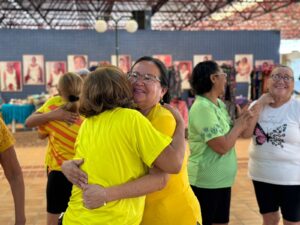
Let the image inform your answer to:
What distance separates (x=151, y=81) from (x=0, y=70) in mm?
11658

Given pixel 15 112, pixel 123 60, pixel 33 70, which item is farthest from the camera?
pixel 123 60

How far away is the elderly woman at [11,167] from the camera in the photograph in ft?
5.74

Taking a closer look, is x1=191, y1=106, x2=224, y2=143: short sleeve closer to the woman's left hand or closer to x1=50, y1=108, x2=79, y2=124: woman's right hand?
x1=50, y1=108, x2=79, y2=124: woman's right hand

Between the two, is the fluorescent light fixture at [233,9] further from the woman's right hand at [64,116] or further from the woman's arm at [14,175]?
the woman's arm at [14,175]

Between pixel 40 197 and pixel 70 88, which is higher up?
pixel 70 88

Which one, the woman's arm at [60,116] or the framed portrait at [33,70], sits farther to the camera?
the framed portrait at [33,70]

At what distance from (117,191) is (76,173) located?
0.54 ft

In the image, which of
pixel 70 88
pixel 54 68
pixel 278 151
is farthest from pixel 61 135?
pixel 54 68

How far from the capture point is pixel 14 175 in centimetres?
178

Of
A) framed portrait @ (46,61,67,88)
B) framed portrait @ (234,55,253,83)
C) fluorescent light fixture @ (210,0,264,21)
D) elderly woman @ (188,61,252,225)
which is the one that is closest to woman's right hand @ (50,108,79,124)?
elderly woman @ (188,61,252,225)

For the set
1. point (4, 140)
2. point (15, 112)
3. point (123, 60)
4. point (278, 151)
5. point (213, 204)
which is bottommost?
point (15, 112)

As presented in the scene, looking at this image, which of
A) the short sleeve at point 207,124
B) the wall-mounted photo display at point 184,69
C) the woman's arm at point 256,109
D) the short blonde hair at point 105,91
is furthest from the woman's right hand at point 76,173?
the wall-mounted photo display at point 184,69

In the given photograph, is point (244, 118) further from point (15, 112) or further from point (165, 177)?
point (15, 112)

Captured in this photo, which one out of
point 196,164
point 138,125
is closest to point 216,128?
point 196,164
